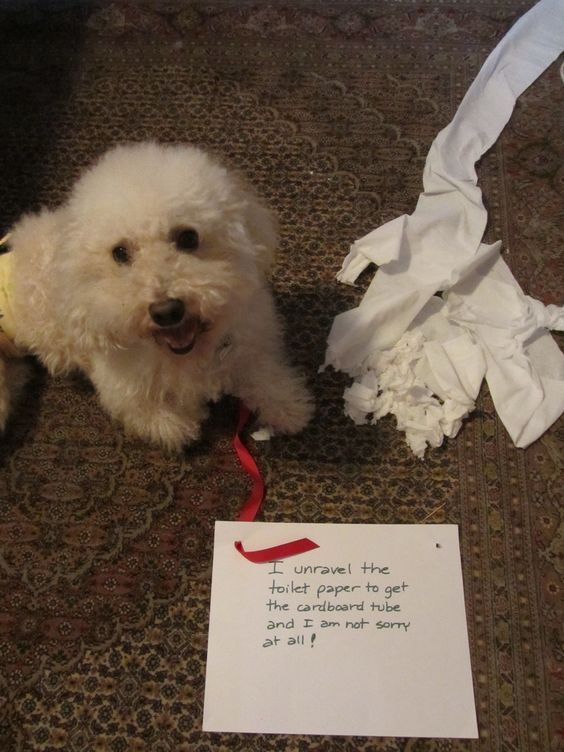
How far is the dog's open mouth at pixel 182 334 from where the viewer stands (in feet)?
2.83

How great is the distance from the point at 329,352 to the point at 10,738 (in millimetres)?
878

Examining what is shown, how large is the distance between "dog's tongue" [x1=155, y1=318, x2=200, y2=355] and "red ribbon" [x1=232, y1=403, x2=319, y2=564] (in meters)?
0.32

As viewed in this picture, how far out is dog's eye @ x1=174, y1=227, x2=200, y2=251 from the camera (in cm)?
86

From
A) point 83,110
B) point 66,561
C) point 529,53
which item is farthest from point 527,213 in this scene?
point 66,561

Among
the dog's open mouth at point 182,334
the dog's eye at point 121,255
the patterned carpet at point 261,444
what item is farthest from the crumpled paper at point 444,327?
the dog's eye at point 121,255

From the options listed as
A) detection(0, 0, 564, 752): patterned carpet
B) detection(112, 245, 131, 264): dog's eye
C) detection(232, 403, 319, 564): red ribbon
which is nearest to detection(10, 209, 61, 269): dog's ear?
detection(112, 245, 131, 264): dog's eye

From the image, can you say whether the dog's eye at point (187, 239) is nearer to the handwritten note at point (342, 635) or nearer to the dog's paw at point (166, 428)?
the dog's paw at point (166, 428)

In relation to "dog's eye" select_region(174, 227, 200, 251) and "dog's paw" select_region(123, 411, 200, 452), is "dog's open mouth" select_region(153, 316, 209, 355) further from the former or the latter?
"dog's paw" select_region(123, 411, 200, 452)

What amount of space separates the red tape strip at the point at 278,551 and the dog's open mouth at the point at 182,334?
411 mm

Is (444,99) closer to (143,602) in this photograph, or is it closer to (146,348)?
(146,348)

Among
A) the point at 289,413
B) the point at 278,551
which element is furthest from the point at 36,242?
the point at 278,551

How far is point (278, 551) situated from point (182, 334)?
0.46 meters

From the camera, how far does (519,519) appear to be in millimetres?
1143

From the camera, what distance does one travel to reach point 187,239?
0.87 meters
